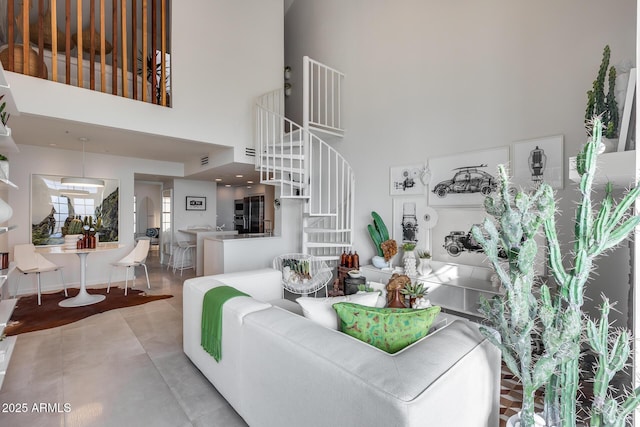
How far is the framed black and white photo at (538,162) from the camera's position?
110 inches

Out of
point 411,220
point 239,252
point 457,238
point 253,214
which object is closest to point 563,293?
point 457,238

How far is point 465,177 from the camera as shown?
3496 mm

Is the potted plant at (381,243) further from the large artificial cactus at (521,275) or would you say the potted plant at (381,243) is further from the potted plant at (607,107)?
the large artificial cactus at (521,275)

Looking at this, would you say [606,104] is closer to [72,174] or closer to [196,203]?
[72,174]

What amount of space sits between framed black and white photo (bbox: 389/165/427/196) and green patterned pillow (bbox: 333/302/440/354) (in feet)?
8.81

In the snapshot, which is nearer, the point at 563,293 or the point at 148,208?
the point at 563,293

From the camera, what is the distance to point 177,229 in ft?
23.3

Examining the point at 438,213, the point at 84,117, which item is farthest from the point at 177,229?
the point at 438,213

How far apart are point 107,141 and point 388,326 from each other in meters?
5.10

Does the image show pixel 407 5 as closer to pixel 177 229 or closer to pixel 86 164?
pixel 86 164

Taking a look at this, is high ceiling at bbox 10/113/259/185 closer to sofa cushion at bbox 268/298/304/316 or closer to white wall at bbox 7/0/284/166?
white wall at bbox 7/0/284/166

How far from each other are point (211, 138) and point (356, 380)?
4.19m

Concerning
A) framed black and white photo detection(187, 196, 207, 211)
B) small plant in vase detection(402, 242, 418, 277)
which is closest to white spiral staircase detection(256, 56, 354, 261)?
small plant in vase detection(402, 242, 418, 277)

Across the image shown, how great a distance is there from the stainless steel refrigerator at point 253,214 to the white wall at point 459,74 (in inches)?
190
